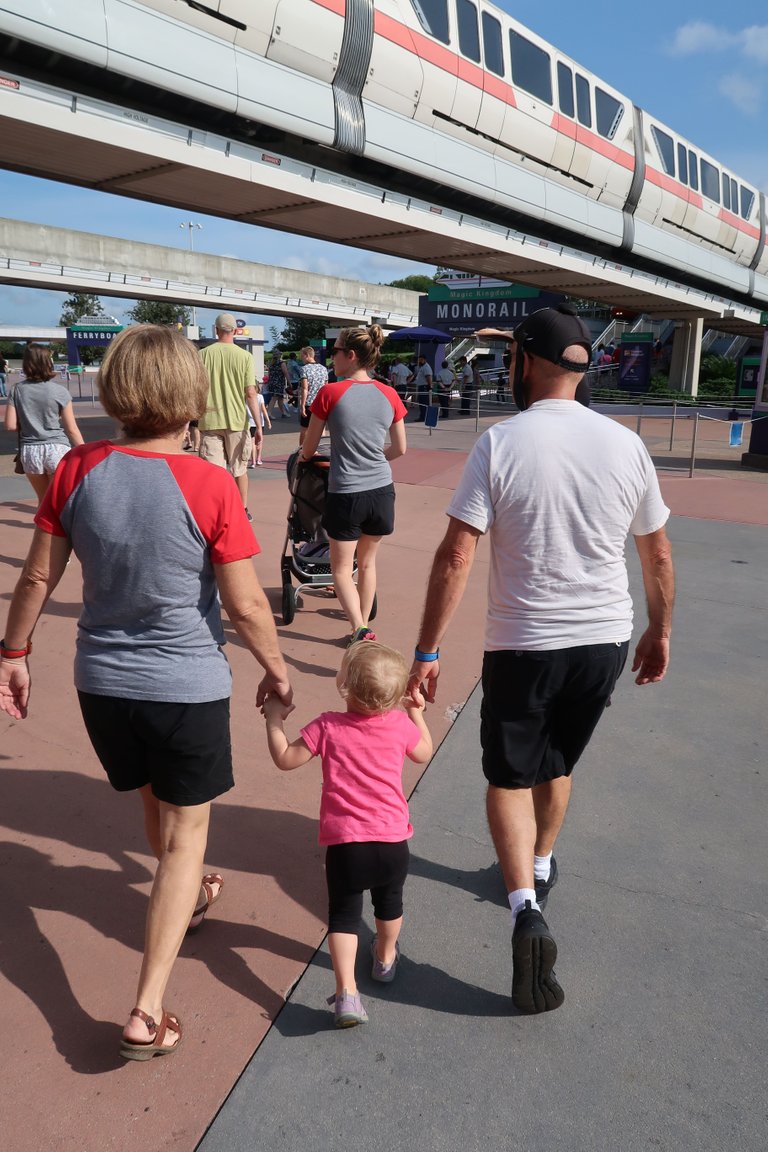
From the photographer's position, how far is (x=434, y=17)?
1389 cm

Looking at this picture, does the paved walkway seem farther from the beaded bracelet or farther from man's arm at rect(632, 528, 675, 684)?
the beaded bracelet

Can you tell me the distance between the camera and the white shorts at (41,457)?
6246 mm

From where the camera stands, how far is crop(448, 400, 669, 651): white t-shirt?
2.15m

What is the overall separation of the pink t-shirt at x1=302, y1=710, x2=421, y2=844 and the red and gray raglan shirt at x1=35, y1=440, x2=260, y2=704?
34cm

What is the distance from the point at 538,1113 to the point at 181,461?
5.86 feet

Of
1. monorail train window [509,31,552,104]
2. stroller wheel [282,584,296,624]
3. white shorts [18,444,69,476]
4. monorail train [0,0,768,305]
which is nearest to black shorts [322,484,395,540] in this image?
stroller wheel [282,584,296,624]

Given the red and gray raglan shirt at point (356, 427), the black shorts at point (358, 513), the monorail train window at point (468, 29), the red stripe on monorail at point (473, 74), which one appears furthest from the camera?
the monorail train window at point (468, 29)

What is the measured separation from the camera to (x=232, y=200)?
47.5 ft

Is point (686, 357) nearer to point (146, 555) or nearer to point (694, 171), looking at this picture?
point (694, 171)

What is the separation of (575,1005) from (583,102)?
21.2 meters

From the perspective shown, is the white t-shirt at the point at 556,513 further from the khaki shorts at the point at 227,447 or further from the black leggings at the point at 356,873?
the khaki shorts at the point at 227,447

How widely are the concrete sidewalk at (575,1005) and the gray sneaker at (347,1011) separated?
1.6 inches

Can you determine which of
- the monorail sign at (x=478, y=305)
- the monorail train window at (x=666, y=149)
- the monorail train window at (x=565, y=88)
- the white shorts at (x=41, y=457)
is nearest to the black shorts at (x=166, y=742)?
the white shorts at (x=41, y=457)

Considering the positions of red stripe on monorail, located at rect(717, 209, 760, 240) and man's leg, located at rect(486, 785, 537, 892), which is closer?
man's leg, located at rect(486, 785, 537, 892)
